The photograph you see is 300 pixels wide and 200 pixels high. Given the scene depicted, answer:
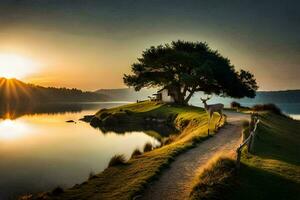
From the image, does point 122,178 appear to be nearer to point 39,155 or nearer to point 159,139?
point 39,155

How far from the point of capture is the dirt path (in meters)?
16.0

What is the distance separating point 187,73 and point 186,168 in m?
54.6

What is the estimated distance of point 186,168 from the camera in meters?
20.2

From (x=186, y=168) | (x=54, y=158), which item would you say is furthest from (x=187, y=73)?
(x=186, y=168)

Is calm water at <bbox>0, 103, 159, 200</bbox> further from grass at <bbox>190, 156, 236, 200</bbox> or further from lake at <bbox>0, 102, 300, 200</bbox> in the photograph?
grass at <bbox>190, 156, 236, 200</bbox>

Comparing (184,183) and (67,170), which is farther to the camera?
(67,170)

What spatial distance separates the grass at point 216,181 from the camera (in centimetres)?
1519

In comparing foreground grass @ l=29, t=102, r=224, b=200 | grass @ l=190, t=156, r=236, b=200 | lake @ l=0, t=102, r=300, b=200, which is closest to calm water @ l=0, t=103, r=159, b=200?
lake @ l=0, t=102, r=300, b=200

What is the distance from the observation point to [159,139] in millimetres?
44719

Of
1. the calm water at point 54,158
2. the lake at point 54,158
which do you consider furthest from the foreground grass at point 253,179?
the calm water at point 54,158

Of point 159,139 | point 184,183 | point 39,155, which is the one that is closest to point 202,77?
point 159,139

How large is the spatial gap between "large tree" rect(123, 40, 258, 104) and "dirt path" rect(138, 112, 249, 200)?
40963 millimetres

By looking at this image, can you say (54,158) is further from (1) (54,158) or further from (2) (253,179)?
(2) (253,179)

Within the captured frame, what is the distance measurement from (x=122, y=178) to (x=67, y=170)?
29.7 feet
